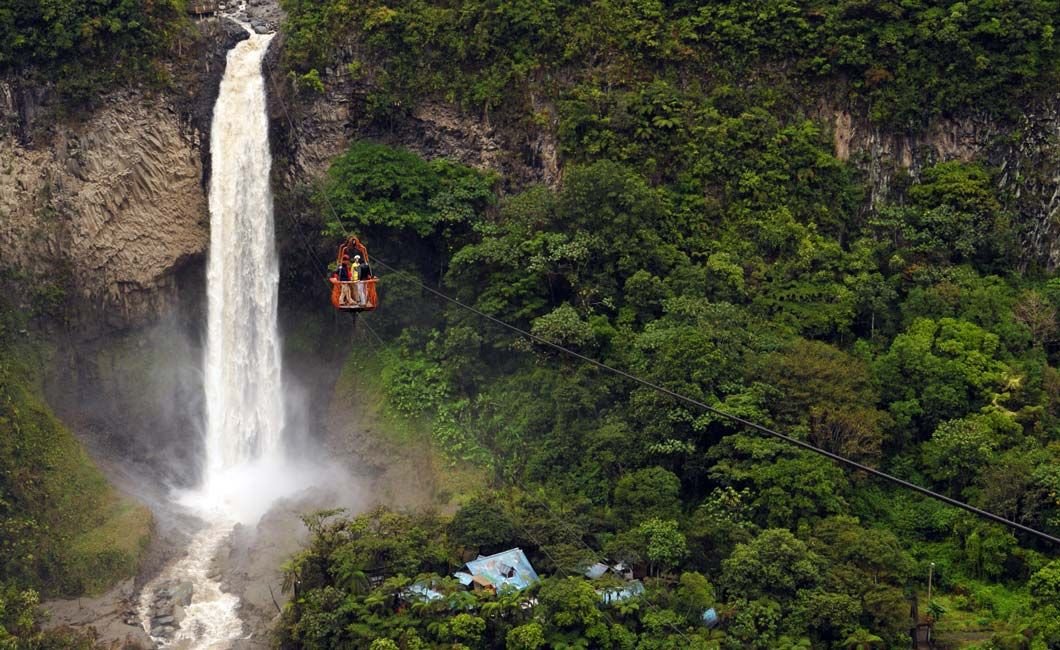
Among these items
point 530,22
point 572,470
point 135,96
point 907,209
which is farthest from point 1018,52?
point 135,96

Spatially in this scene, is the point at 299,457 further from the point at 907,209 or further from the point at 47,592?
the point at 907,209

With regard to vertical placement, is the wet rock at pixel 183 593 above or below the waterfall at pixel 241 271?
below

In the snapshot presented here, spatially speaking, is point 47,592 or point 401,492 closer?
point 47,592

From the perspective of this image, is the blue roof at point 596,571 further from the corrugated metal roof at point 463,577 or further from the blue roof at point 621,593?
the corrugated metal roof at point 463,577

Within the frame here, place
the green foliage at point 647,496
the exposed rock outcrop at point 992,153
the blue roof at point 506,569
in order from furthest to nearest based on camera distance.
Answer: the exposed rock outcrop at point 992,153 < the green foliage at point 647,496 < the blue roof at point 506,569

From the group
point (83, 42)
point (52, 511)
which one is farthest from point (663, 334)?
point (83, 42)

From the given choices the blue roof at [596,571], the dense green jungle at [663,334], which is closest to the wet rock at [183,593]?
the dense green jungle at [663,334]

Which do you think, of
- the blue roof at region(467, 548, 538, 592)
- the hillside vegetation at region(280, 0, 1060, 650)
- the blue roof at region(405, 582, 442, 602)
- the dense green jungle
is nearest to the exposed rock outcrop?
the dense green jungle
